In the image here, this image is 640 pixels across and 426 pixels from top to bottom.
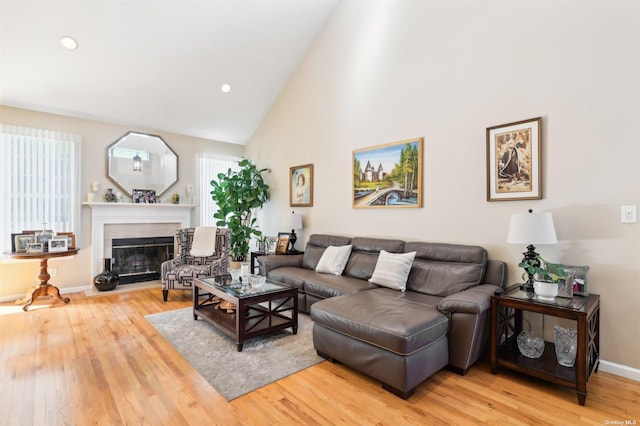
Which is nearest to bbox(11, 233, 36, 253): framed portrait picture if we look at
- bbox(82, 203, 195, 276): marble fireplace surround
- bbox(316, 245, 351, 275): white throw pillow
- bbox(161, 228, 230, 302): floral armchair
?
bbox(82, 203, 195, 276): marble fireplace surround

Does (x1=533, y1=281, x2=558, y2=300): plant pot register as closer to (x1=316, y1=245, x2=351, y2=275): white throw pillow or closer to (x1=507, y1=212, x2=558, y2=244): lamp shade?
(x1=507, y1=212, x2=558, y2=244): lamp shade

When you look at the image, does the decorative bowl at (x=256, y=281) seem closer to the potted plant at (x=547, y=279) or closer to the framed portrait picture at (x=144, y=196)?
the potted plant at (x=547, y=279)

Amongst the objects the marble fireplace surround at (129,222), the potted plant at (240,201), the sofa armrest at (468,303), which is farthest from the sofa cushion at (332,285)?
the marble fireplace surround at (129,222)

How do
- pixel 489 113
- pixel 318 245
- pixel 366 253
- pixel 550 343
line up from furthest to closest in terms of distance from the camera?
pixel 318 245 → pixel 366 253 → pixel 489 113 → pixel 550 343

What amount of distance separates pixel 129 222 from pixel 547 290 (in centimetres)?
547

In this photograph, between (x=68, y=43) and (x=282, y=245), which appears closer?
(x=68, y=43)

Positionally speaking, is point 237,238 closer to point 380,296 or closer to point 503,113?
point 380,296

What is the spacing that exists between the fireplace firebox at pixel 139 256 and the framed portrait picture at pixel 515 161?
5055 mm

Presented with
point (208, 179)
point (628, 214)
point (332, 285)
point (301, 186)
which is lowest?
point (332, 285)

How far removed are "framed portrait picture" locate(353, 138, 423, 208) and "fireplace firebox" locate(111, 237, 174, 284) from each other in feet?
11.5

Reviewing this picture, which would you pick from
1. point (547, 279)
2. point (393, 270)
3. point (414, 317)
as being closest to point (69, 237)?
point (393, 270)

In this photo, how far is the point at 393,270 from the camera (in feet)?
10.6

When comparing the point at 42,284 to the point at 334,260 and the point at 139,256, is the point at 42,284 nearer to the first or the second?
the point at 139,256

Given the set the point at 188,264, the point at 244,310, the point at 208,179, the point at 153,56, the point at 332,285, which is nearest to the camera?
the point at 244,310
